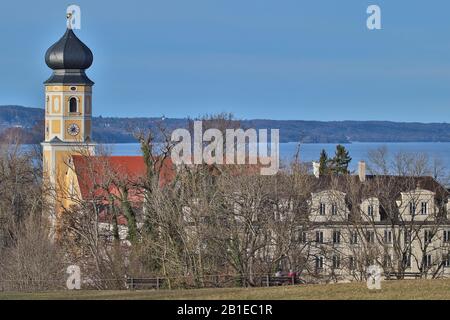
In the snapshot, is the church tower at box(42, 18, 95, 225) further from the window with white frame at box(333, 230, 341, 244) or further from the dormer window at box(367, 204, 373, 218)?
the window with white frame at box(333, 230, 341, 244)

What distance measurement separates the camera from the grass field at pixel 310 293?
118ft

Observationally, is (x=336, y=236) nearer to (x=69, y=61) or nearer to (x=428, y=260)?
(x=428, y=260)

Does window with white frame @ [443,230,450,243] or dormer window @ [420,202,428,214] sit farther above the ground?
dormer window @ [420,202,428,214]

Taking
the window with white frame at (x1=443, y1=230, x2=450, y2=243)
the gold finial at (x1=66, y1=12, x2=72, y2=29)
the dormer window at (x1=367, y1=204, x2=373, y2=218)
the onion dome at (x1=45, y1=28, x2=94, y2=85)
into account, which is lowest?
the window with white frame at (x1=443, y1=230, x2=450, y2=243)

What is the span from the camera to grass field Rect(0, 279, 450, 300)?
118ft

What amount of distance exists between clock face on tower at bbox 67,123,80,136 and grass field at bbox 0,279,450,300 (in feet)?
181

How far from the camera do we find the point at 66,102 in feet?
315

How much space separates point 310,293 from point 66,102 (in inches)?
2378

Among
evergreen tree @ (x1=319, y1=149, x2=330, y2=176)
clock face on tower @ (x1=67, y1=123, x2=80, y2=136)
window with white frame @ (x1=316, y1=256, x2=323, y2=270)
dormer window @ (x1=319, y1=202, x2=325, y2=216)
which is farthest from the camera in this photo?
clock face on tower @ (x1=67, y1=123, x2=80, y2=136)

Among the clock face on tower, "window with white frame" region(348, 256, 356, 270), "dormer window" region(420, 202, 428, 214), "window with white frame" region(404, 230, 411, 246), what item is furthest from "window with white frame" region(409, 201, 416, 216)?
the clock face on tower

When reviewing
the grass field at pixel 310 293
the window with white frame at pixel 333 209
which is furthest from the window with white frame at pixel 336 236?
the grass field at pixel 310 293
